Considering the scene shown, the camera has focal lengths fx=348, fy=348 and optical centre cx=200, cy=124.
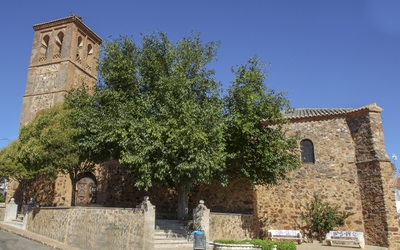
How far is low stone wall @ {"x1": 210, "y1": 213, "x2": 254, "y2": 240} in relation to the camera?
15664mm

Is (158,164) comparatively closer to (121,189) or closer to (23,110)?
(121,189)

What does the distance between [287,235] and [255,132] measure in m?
5.45

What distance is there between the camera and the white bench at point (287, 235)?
17.0m

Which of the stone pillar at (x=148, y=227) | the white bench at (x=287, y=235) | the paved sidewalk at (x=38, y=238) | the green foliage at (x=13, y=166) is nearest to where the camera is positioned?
the stone pillar at (x=148, y=227)

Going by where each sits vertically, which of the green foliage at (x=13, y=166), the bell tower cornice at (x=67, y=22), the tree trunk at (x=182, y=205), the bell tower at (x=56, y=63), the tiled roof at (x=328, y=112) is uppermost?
the bell tower cornice at (x=67, y=22)

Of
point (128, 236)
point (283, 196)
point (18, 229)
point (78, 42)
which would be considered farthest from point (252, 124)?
point (78, 42)

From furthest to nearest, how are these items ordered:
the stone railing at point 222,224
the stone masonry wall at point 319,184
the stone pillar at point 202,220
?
the stone masonry wall at point 319,184
the stone railing at point 222,224
the stone pillar at point 202,220

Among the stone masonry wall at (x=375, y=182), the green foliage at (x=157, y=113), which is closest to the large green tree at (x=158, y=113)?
the green foliage at (x=157, y=113)

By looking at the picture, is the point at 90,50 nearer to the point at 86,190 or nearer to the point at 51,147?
the point at 86,190

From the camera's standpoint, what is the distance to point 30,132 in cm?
1786

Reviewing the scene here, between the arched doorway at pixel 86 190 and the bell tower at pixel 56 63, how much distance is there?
5.77 meters

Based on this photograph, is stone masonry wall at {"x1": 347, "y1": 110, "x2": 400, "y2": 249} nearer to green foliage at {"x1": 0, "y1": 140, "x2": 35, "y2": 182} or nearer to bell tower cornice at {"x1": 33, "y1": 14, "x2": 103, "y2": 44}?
green foliage at {"x1": 0, "y1": 140, "x2": 35, "y2": 182}

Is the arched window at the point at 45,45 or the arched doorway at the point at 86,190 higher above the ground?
the arched window at the point at 45,45

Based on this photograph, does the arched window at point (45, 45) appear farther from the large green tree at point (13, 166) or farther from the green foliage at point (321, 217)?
the green foliage at point (321, 217)
